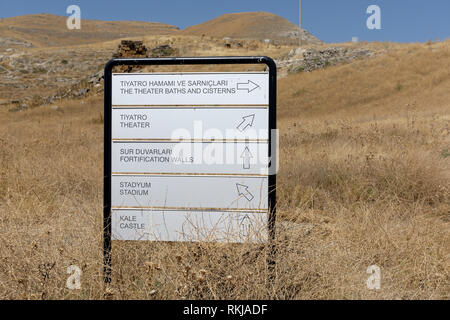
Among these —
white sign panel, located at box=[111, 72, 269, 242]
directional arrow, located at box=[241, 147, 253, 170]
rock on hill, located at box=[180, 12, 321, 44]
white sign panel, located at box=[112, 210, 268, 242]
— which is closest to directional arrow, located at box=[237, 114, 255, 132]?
white sign panel, located at box=[111, 72, 269, 242]

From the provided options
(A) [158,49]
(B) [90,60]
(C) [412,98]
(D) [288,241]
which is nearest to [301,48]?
(A) [158,49]

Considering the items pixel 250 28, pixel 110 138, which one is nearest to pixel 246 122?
pixel 110 138

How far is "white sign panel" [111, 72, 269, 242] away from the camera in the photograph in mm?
2576

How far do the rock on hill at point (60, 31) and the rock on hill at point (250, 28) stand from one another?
10.4 m

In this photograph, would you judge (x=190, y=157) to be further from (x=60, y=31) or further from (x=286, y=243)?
(x=60, y=31)

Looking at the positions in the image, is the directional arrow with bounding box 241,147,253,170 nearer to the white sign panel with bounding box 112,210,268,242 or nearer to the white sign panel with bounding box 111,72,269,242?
the white sign panel with bounding box 111,72,269,242

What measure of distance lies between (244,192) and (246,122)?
41 cm

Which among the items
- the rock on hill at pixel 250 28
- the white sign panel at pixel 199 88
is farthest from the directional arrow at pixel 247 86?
the rock on hill at pixel 250 28

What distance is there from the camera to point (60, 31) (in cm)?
9700

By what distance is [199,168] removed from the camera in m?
2.61

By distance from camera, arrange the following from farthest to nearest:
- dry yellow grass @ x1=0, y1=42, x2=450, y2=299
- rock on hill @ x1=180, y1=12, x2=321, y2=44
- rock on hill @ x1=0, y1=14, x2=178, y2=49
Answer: rock on hill @ x1=180, y1=12, x2=321, y2=44 → rock on hill @ x1=0, y1=14, x2=178, y2=49 → dry yellow grass @ x1=0, y1=42, x2=450, y2=299

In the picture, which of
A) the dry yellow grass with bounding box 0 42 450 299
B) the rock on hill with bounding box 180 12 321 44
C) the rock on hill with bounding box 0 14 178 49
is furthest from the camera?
the rock on hill with bounding box 180 12 321 44

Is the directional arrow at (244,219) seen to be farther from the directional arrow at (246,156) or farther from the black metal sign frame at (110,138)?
the directional arrow at (246,156)
